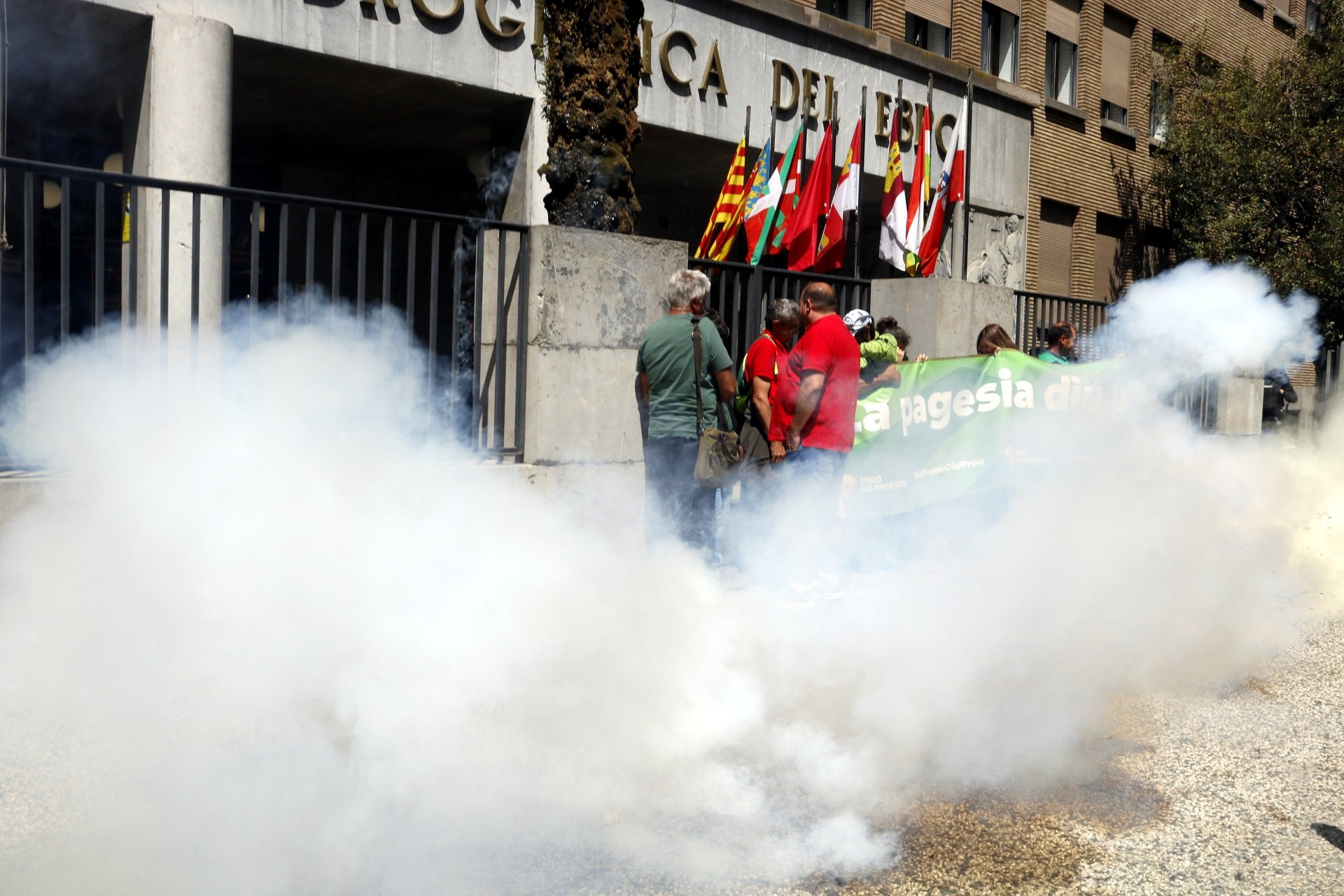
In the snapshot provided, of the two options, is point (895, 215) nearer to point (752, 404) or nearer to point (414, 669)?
point (752, 404)

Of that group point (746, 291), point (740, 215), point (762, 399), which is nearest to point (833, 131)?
point (740, 215)

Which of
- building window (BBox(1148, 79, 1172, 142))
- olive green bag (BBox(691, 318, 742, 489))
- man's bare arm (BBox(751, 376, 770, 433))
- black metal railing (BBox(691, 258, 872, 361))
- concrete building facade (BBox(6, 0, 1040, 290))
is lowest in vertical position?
olive green bag (BBox(691, 318, 742, 489))

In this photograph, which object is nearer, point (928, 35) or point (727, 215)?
point (727, 215)

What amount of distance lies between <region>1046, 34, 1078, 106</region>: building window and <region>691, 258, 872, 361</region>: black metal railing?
9.90 metres

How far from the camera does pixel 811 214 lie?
30.3 feet

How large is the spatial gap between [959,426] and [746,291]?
1.52 meters

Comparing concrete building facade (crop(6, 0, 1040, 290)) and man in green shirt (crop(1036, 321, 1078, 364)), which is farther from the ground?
concrete building facade (crop(6, 0, 1040, 290))

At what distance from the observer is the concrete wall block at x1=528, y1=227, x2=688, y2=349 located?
5.73 metres

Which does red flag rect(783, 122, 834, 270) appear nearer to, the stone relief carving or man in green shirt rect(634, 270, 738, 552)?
man in green shirt rect(634, 270, 738, 552)

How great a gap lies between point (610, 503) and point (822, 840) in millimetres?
3126

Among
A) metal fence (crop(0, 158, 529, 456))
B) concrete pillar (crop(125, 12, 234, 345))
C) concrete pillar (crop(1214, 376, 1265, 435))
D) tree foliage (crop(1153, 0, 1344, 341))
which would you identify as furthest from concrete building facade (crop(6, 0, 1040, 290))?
concrete pillar (crop(1214, 376, 1265, 435))

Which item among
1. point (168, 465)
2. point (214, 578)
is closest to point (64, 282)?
point (168, 465)

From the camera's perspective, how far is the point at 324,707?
3.26 m

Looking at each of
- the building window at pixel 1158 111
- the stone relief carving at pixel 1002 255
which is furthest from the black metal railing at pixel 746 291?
the building window at pixel 1158 111
